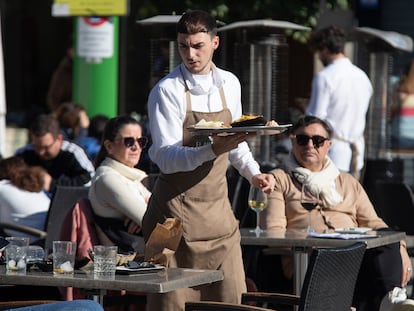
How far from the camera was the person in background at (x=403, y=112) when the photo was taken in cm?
1408

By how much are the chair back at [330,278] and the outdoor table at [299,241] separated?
40.7 inches

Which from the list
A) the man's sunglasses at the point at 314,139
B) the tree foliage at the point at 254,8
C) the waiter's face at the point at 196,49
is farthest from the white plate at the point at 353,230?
the tree foliage at the point at 254,8

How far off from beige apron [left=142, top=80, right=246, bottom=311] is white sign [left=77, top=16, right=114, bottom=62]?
6.49 metres

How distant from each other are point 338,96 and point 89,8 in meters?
2.87

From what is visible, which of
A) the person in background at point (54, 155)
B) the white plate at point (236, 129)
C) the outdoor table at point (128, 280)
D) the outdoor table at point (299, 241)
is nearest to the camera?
the outdoor table at point (128, 280)

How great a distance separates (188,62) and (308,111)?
4.51 meters

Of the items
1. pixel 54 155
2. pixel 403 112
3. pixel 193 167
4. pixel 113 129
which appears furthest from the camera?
pixel 403 112

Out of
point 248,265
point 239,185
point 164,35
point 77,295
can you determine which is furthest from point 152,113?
point 164,35

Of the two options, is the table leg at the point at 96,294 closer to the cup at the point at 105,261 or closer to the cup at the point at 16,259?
the cup at the point at 105,261

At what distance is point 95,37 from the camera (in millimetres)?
11938

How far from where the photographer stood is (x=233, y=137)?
520 cm

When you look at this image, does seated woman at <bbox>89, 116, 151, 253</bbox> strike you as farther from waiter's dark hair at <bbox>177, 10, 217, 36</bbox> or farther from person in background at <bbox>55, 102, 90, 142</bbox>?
person in background at <bbox>55, 102, 90, 142</bbox>

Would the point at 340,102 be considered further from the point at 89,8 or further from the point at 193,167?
the point at 193,167

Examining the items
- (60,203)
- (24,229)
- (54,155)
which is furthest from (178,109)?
(54,155)
